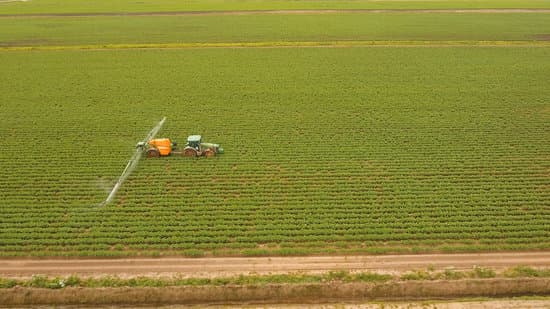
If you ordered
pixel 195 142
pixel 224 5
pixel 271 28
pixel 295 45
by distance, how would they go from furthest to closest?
pixel 224 5 → pixel 271 28 → pixel 295 45 → pixel 195 142

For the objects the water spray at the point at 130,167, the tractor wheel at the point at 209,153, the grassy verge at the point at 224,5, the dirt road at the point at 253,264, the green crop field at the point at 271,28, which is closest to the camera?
the dirt road at the point at 253,264

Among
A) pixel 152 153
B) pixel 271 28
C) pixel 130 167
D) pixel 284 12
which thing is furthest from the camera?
pixel 284 12

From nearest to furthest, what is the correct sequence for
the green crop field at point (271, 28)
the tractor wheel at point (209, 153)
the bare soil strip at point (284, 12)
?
the tractor wheel at point (209, 153) → the green crop field at point (271, 28) → the bare soil strip at point (284, 12)

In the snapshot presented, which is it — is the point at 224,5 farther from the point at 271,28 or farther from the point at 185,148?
the point at 185,148

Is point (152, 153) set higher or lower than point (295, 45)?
lower

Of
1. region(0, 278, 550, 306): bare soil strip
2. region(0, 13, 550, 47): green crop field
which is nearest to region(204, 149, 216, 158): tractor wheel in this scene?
region(0, 278, 550, 306): bare soil strip

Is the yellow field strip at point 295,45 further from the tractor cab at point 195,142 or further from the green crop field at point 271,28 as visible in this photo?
the tractor cab at point 195,142

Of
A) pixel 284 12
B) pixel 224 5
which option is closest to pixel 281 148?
pixel 284 12

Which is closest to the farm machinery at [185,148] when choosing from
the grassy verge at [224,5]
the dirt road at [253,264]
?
the dirt road at [253,264]
